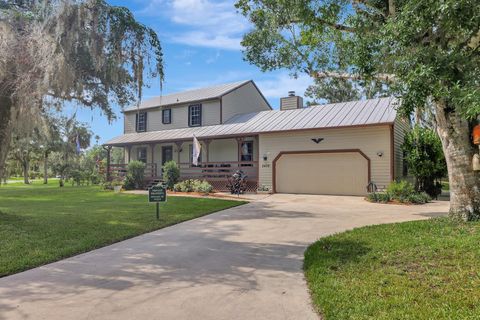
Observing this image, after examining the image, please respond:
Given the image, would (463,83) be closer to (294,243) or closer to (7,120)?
(294,243)

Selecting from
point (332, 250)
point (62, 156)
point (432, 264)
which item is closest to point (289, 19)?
point (332, 250)

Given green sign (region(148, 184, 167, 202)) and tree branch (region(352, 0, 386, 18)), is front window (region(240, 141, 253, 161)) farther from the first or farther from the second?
tree branch (region(352, 0, 386, 18))

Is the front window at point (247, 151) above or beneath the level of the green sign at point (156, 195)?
above

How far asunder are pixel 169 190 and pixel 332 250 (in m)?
14.3

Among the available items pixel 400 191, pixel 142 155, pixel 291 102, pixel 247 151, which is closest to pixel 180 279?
pixel 400 191

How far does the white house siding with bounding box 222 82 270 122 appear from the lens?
22.7 meters

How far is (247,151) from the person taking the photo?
20734 millimetres

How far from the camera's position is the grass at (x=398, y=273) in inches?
138

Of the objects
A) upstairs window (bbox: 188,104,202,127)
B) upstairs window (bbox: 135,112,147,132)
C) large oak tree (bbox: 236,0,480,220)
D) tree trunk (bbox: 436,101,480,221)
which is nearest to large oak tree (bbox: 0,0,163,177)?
large oak tree (bbox: 236,0,480,220)

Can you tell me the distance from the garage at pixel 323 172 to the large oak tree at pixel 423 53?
4565mm

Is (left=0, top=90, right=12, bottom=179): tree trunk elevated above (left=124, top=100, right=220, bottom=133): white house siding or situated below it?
below

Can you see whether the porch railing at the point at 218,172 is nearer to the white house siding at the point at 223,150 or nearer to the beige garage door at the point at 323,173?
the white house siding at the point at 223,150

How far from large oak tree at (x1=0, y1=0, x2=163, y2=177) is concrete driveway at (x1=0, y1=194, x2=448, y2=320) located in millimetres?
4023

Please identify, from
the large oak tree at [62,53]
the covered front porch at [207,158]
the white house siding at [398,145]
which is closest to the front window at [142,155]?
the covered front porch at [207,158]
